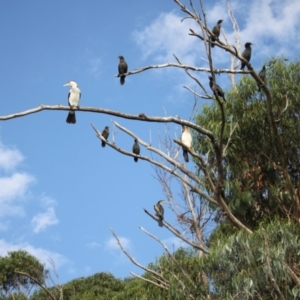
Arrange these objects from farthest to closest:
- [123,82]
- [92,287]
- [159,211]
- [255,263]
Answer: [92,287] < [159,211] < [123,82] < [255,263]

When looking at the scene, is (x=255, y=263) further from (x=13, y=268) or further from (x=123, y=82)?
(x=13, y=268)

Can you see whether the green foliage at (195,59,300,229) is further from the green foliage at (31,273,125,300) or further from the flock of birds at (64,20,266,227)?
the green foliage at (31,273,125,300)

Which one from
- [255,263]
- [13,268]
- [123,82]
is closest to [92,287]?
[13,268]

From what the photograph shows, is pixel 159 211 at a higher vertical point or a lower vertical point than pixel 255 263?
higher

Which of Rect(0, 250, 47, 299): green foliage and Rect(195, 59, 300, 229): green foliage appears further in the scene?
Rect(0, 250, 47, 299): green foliage

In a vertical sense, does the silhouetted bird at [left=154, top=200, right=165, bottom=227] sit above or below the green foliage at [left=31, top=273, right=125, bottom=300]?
below

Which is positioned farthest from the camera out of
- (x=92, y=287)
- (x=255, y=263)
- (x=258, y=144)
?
(x=92, y=287)

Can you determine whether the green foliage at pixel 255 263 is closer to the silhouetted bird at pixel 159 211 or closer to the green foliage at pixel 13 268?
the silhouetted bird at pixel 159 211

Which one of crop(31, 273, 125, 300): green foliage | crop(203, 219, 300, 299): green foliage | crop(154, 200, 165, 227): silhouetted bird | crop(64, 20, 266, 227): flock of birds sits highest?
crop(31, 273, 125, 300): green foliage

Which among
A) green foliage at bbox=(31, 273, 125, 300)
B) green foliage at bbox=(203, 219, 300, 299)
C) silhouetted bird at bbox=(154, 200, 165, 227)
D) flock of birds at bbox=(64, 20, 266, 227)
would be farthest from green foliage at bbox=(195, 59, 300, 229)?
green foliage at bbox=(31, 273, 125, 300)

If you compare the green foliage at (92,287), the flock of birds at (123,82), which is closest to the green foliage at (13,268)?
the green foliage at (92,287)

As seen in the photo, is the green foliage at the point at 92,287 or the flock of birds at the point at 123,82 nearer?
the flock of birds at the point at 123,82

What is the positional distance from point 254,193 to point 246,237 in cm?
242

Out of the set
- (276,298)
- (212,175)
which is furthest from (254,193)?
(276,298)
